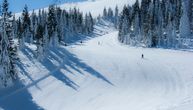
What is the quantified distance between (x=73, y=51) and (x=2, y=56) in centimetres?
2473

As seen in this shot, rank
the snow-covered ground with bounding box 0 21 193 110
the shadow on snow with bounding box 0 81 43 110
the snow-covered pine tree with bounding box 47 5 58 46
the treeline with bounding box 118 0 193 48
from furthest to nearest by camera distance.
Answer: the treeline with bounding box 118 0 193 48
the snow-covered pine tree with bounding box 47 5 58 46
the snow-covered ground with bounding box 0 21 193 110
the shadow on snow with bounding box 0 81 43 110

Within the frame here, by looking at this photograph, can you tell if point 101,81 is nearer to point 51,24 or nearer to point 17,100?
point 17,100

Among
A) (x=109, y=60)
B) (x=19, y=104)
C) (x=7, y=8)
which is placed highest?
(x=7, y=8)

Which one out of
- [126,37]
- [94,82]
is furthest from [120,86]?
[126,37]

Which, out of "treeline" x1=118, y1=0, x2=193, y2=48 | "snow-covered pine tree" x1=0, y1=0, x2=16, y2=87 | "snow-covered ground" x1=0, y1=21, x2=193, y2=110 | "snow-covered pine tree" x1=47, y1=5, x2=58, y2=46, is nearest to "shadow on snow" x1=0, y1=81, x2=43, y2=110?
"snow-covered ground" x1=0, y1=21, x2=193, y2=110

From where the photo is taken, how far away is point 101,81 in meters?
53.0

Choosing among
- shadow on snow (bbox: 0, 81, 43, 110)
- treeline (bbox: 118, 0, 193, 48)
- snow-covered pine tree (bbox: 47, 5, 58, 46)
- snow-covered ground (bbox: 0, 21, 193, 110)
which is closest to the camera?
shadow on snow (bbox: 0, 81, 43, 110)

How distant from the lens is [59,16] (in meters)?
137

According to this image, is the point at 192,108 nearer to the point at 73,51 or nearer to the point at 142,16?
the point at 73,51

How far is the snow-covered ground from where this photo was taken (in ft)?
147

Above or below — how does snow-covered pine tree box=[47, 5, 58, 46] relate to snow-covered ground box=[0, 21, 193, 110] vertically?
above

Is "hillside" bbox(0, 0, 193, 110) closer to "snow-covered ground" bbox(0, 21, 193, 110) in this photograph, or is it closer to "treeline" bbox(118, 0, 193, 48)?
"snow-covered ground" bbox(0, 21, 193, 110)

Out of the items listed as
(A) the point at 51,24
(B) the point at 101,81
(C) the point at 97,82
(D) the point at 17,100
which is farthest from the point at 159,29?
(D) the point at 17,100

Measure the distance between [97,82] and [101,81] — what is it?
791 mm
